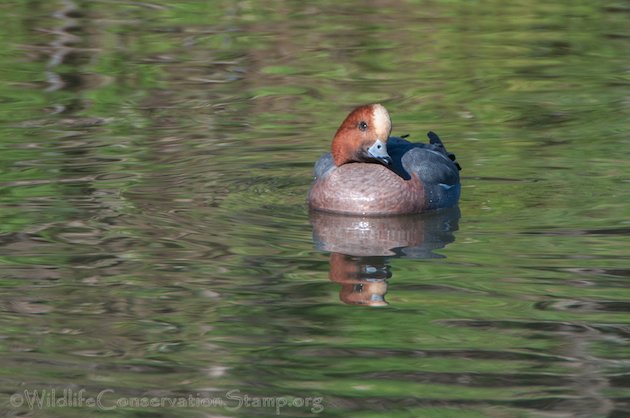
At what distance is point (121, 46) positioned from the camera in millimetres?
16688

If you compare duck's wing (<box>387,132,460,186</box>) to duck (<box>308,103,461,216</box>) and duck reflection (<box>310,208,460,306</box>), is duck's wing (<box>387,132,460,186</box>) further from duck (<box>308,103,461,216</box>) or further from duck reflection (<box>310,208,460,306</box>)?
duck reflection (<box>310,208,460,306</box>)

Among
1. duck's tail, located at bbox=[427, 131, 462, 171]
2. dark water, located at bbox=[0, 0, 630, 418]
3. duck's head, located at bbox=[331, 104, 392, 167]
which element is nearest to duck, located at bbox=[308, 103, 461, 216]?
duck's head, located at bbox=[331, 104, 392, 167]

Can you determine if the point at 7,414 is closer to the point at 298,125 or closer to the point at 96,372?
the point at 96,372

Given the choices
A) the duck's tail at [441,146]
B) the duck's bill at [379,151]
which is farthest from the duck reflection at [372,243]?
the duck's tail at [441,146]

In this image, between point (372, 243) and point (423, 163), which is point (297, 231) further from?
point (423, 163)

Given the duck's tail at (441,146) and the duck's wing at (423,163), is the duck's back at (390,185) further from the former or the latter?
the duck's tail at (441,146)

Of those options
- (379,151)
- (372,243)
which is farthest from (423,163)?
(372,243)

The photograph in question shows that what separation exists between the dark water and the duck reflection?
0.03 metres

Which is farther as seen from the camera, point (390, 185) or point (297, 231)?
point (390, 185)

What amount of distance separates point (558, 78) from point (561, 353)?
27.3 feet

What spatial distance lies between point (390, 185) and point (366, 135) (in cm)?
39

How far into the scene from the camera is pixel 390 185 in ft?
33.0

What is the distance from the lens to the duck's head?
10.0 m

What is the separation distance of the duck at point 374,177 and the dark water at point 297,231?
0.44ft
